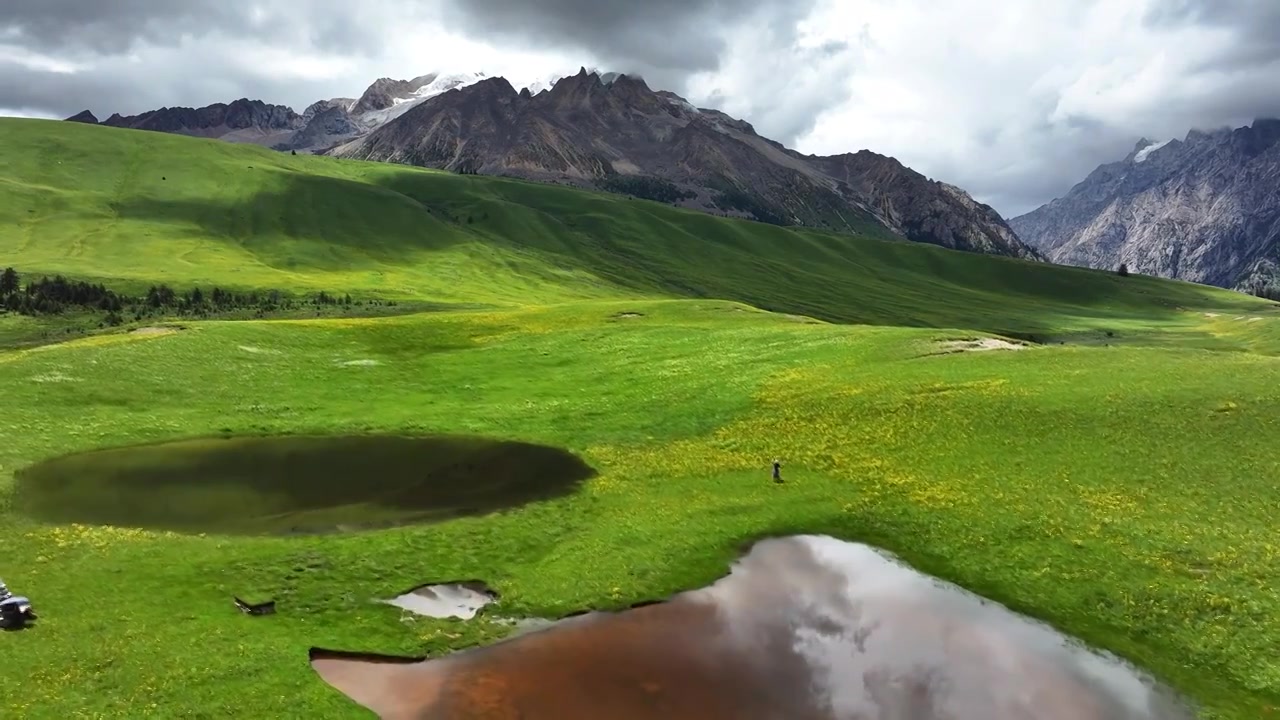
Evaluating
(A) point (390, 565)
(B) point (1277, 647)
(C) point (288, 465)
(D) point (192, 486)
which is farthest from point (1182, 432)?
(D) point (192, 486)

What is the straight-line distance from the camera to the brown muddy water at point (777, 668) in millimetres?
24531

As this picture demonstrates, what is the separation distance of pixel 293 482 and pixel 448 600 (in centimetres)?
2046

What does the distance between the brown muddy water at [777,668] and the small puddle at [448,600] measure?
341 cm

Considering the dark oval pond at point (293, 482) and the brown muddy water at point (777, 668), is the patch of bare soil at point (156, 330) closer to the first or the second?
the dark oval pond at point (293, 482)

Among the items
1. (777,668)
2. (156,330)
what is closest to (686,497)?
(777,668)

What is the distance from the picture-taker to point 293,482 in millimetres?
47375

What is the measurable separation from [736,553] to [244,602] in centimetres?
2151

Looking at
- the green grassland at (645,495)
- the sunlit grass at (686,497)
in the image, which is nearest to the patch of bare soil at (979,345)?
the green grassland at (645,495)

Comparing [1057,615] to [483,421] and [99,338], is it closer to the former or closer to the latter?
[483,421]

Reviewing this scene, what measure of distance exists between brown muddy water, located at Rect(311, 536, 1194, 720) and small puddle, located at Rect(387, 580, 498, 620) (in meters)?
3.41

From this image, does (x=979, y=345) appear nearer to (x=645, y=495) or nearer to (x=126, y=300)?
(x=645, y=495)

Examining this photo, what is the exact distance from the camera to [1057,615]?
3145cm

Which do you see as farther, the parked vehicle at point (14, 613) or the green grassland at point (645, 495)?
the green grassland at point (645, 495)

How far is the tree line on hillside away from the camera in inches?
4592
